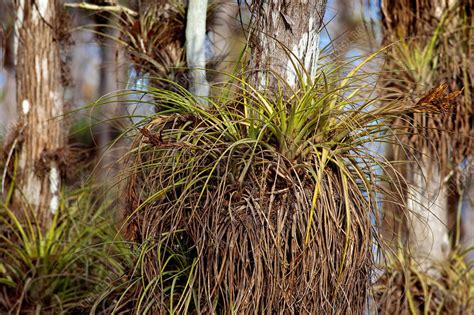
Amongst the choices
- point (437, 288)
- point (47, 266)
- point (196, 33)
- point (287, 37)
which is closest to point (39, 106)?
point (47, 266)

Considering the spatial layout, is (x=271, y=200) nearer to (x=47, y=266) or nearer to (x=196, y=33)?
(x=196, y=33)

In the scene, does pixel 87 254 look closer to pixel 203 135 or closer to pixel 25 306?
pixel 25 306

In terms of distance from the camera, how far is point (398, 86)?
4.52 m

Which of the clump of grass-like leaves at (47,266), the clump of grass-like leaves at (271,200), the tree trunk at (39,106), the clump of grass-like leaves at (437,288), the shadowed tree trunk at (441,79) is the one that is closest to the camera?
the clump of grass-like leaves at (271,200)

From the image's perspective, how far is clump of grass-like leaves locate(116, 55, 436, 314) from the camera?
236 cm

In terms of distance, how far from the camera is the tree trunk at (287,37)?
9.00 feet

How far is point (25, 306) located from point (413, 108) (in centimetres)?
277

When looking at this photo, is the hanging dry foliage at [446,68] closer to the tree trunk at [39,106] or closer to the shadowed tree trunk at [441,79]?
the shadowed tree trunk at [441,79]

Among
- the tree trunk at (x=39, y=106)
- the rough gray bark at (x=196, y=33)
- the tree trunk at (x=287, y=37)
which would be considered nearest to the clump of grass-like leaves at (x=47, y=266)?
the tree trunk at (x=39, y=106)

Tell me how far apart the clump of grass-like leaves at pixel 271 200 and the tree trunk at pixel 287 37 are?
16 cm

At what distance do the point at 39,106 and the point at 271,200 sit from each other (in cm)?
→ 271

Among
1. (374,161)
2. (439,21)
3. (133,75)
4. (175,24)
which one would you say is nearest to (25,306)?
(133,75)

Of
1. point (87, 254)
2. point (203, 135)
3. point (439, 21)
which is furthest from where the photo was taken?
point (439, 21)

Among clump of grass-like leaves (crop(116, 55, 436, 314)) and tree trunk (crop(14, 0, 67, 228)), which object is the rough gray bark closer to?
clump of grass-like leaves (crop(116, 55, 436, 314))
